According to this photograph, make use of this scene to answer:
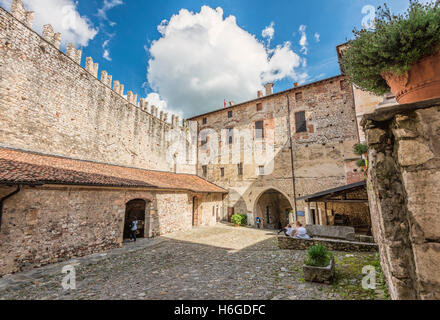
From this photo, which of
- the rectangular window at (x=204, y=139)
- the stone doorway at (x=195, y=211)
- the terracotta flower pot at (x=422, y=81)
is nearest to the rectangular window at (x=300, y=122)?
the rectangular window at (x=204, y=139)

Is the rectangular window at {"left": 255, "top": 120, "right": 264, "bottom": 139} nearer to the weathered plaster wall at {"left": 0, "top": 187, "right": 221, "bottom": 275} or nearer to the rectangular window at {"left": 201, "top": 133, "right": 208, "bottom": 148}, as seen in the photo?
the rectangular window at {"left": 201, "top": 133, "right": 208, "bottom": 148}

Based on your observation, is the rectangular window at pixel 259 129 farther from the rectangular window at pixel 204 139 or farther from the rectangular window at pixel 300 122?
the rectangular window at pixel 204 139

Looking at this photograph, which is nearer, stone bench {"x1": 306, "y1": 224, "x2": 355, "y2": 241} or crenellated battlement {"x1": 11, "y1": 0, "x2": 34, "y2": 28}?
stone bench {"x1": 306, "y1": 224, "x2": 355, "y2": 241}

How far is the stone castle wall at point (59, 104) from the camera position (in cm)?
905

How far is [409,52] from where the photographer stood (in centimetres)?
277

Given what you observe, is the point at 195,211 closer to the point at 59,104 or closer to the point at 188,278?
the point at 188,278

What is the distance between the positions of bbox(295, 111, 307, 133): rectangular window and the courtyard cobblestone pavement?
11.2 metres

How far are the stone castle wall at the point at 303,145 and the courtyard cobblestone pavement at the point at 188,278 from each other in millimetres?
8937

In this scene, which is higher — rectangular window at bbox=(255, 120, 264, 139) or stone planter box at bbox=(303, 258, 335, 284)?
rectangular window at bbox=(255, 120, 264, 139)

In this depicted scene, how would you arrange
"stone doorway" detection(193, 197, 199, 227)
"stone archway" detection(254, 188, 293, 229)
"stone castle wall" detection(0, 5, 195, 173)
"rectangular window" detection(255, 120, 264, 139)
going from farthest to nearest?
"stone archway" detection(254, 188, 293, 229)
"rectangular window" detection(255, 120, 264, 139)
"stone doorway" detection(193, 197, 199, 227)
"stone castle wall" detection(0, 5, 195, 173)

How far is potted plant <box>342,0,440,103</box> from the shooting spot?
2.69 metres

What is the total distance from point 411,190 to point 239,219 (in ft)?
54.2

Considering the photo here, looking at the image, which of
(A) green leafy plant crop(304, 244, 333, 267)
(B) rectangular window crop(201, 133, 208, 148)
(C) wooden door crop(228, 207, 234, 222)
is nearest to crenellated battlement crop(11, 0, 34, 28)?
(B) rectangular window crop(201, 133, 208, 148)
